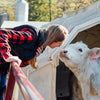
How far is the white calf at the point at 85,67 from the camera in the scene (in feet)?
10.2

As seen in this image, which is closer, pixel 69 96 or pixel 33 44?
pixel 33 44

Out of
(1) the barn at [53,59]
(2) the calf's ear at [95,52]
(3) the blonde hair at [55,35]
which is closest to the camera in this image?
(3) the blonde hair at [55,35]

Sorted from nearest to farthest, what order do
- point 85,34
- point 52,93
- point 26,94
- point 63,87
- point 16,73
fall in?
point 26,94, point 16,73, point 52,93, point 85,34, point 63,87

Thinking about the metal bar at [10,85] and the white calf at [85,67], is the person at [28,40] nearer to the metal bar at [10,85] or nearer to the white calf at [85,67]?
the metal bar at [10,85]

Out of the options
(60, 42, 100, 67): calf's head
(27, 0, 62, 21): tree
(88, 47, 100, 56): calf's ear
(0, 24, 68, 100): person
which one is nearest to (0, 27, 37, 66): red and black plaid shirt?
(0, 24, 68, 100): person

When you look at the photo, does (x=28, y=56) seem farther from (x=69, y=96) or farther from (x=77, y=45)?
(x=69, y=96)

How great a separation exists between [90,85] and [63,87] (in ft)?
8.54

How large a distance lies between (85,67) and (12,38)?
67.8 inches

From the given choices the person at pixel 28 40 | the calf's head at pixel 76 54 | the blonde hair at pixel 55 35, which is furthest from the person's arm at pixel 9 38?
the calf's head at pixel 76 54

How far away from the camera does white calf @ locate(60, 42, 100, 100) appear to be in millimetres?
3117

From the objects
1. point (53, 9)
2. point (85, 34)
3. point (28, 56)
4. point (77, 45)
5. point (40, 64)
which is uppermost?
point (28, 56)

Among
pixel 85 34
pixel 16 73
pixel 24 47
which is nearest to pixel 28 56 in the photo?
pixel 24 47

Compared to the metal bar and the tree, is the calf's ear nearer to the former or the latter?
the metal bar

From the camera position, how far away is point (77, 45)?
3229 mm
